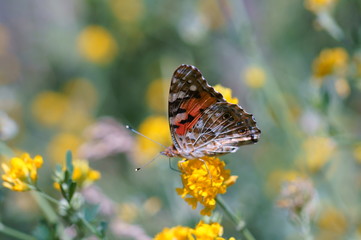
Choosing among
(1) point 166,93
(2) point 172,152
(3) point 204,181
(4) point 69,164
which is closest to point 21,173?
(4) point 69,164

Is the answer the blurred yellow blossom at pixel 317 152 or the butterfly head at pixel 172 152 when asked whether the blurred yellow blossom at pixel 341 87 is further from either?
the butterfly head at pixel 172 152

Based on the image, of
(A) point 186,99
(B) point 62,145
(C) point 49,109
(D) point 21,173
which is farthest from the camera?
(C) point 49,109

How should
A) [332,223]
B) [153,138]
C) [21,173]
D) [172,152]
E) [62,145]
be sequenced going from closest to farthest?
[21,173] → [172,152] → [332,223] → [153,138] → [62,145]

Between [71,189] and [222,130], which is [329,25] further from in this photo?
[71,189]

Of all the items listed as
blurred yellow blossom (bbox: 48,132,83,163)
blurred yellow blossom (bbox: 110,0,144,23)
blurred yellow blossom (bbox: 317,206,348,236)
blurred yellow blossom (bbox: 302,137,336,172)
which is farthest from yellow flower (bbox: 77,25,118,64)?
blurred yellow blossom (bbox: 317,206,348,236)

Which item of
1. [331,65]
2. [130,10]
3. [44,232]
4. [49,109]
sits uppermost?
[130,10]

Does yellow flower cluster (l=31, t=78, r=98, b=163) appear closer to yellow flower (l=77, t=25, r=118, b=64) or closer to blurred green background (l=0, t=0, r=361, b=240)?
blurred green background (l=0, t=0, r=361, b=240)
